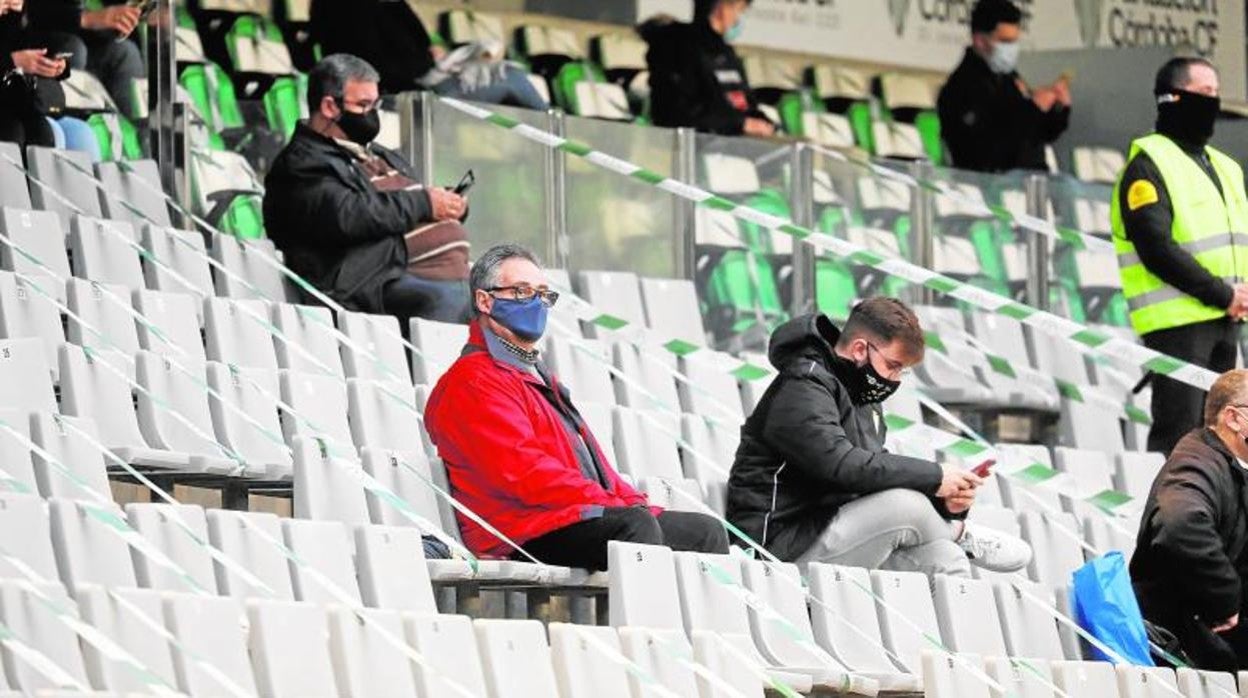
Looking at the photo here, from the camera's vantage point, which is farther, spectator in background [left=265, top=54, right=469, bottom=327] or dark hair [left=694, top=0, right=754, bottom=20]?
dark hair [left=694, top=0, right=754, bottom=20]

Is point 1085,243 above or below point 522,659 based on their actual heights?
below

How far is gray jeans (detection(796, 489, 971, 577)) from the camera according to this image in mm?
7852

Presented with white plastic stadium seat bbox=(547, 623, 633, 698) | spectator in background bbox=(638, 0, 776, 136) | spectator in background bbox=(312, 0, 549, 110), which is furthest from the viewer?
spectator in background bbox=(638, 0, 776, 136)

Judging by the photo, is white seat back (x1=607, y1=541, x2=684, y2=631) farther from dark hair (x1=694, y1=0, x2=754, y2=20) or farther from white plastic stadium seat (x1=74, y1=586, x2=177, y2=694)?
dark hair (x1=694, y1=0, x2=754, y2=20)

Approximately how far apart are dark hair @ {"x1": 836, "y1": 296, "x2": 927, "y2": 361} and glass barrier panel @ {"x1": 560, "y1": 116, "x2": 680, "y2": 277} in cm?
284

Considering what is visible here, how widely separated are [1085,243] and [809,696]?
5.00 meters

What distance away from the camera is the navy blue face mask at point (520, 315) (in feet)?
25.0

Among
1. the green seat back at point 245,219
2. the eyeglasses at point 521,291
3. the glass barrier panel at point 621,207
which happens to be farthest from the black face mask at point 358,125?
the eyeglasses at point 521,291

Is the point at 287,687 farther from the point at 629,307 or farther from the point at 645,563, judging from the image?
the point at 629,307

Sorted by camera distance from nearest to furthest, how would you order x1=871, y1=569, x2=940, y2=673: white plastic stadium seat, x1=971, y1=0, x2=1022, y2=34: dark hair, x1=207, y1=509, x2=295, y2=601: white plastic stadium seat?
x1=207, y1=509, x2=295, y2=601: white plastic stadium seat
x1=871, y1=569, x2=940, y2=673: white plastic stadium seat
x1=971, y1=0, x2=1022, y2=34: dark hair

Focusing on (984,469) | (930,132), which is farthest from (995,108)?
(984,469)

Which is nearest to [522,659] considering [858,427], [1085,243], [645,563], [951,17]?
[645,563]

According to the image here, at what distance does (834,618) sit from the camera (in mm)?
7496

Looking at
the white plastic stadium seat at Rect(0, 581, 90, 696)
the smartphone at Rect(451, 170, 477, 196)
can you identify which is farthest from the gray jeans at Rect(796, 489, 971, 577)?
the white plastic stadium seat at Rect(0, 581, 90, 696)
